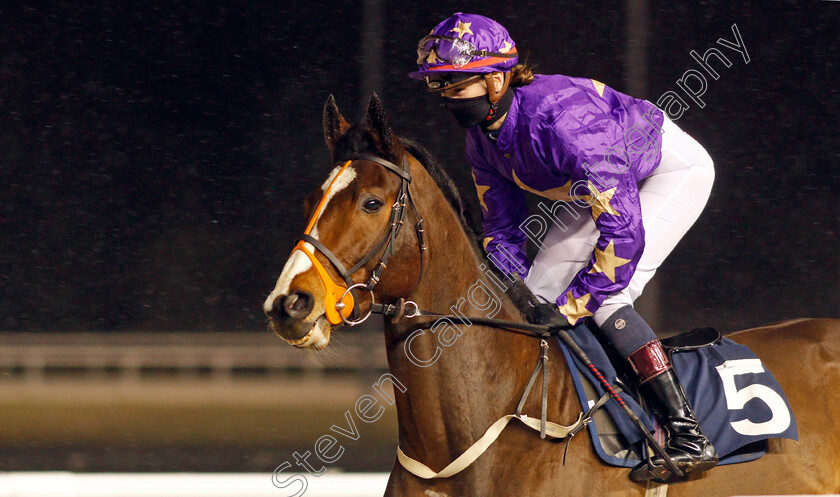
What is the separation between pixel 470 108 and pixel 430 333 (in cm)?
46

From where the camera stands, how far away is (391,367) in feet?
4.62

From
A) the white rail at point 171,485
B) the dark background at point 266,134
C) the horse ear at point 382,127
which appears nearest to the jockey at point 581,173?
the horse ear at point 382,127

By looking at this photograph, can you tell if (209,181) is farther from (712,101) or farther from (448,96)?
(448,96)

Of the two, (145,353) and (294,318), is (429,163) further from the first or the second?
(145,353)

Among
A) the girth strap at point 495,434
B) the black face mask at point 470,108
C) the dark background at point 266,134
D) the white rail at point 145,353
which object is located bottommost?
the white rail at point 145,353

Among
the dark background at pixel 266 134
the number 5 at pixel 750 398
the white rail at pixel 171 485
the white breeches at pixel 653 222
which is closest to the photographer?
the number 5 at pixel 750 398

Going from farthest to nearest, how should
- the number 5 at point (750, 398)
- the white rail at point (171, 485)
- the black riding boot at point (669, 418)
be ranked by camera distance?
the white rail at point (171, 485) < the number 5 at point (750, 398) < the black riding boot at point (669, 418)

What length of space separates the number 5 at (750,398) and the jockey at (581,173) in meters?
0.14

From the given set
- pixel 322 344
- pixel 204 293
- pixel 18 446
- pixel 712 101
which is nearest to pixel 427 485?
pixel 322 344

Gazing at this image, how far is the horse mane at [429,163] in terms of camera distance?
139cm

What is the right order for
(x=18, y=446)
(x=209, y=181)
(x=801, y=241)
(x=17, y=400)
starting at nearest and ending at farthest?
(x=18, y=446)
(x=801, y=241)
(x=209, y=181)
(x=17, y=400)

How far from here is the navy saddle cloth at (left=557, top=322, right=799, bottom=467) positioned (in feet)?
4.85

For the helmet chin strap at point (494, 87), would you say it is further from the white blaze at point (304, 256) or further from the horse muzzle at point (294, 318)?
the horse muzzle at point (294, 318)

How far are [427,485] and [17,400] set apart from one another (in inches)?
214
